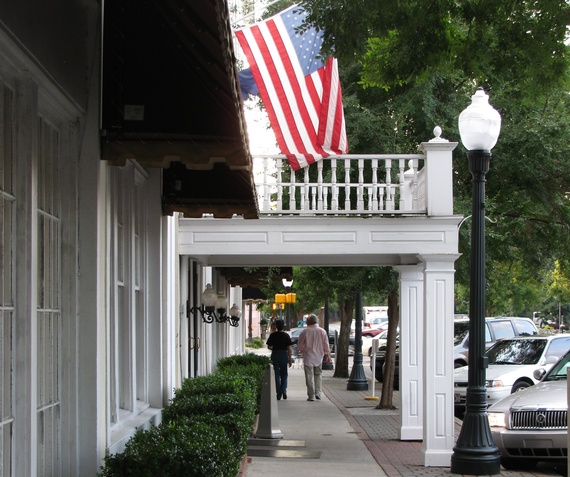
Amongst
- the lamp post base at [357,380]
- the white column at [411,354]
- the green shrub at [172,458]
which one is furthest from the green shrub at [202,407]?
the lamp post base at [357,380]

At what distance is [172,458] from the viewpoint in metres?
5.59

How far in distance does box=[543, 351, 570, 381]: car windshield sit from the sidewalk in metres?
1.36

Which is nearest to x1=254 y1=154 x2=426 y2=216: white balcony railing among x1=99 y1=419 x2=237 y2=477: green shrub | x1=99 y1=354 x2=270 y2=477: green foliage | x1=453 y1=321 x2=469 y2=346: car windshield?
x1=99 y1=354 x2=270 y2=477: green foliage

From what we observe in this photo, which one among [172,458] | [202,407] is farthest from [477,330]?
[172,458]

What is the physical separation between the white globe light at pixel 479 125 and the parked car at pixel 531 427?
3.08 meters

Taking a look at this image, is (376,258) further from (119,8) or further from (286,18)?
(119,8)

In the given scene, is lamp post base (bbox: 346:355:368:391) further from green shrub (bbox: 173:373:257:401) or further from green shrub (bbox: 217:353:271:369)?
green shrub (bbox: 173:373:257:401)

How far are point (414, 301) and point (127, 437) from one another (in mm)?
8632

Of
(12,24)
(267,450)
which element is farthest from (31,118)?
(267,450)

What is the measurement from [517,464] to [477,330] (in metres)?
1.92

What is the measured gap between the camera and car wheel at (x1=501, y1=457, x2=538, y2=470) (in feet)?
38.3

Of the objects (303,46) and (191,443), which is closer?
(191,443)

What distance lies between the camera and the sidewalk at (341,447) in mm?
11781

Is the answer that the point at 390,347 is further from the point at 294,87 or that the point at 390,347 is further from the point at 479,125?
the point at 479,125
